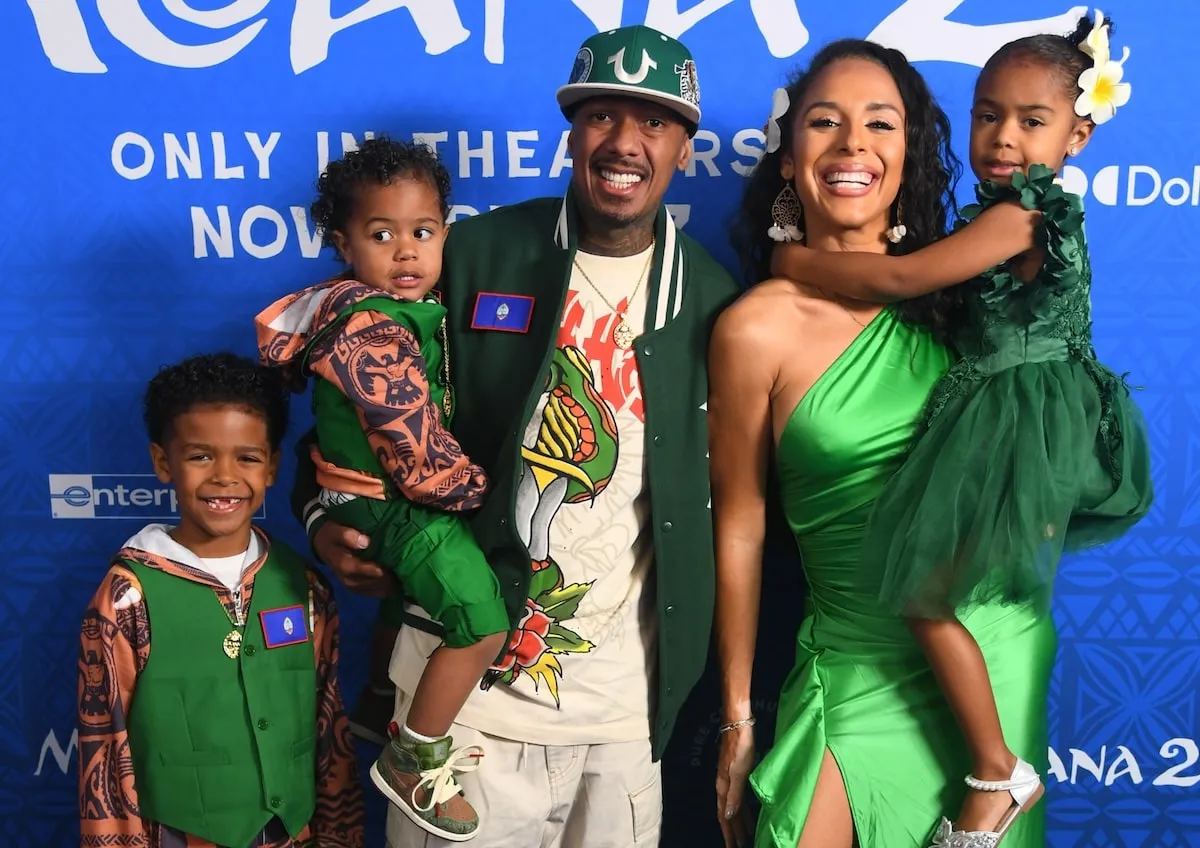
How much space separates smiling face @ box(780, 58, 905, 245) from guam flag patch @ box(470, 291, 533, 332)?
0.50m

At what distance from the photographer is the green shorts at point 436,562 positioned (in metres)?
1.50

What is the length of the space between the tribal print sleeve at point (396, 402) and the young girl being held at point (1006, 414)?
0.66 metres

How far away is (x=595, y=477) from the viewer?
163cm

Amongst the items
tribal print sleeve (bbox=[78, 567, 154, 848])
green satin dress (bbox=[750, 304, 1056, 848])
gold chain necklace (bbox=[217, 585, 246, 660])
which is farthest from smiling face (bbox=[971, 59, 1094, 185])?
tribal print sleeve (bbox=[78, 567, 154, 848])

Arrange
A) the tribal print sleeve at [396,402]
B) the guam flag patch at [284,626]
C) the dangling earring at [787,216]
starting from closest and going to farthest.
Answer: the tribal print sleeve at [396,402], the guam flag patch at [284,626], the dangling earring at [787,216]

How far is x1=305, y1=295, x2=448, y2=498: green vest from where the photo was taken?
1499 mm

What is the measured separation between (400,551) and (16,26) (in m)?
1.35

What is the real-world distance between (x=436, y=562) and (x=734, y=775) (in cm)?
65

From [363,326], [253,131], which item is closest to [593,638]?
[363,326]

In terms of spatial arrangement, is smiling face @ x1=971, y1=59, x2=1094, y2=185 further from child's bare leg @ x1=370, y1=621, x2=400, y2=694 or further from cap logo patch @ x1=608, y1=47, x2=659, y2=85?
child's bare leg @ x1=370, y1=621, x2=400, y2=694

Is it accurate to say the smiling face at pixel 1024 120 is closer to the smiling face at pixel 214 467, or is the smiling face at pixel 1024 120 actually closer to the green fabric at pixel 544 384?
the green fabric at pixel 544 384

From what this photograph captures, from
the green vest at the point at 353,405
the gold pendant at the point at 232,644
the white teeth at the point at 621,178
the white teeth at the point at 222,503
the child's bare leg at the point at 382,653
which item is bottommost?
the child's bare leg at the point at 382,653

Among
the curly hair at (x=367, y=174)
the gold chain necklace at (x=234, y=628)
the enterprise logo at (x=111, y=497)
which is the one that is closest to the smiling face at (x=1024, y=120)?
the curly hair at (x=367, y=174)

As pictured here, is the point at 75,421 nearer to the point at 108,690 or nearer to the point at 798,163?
the point at 108,690
